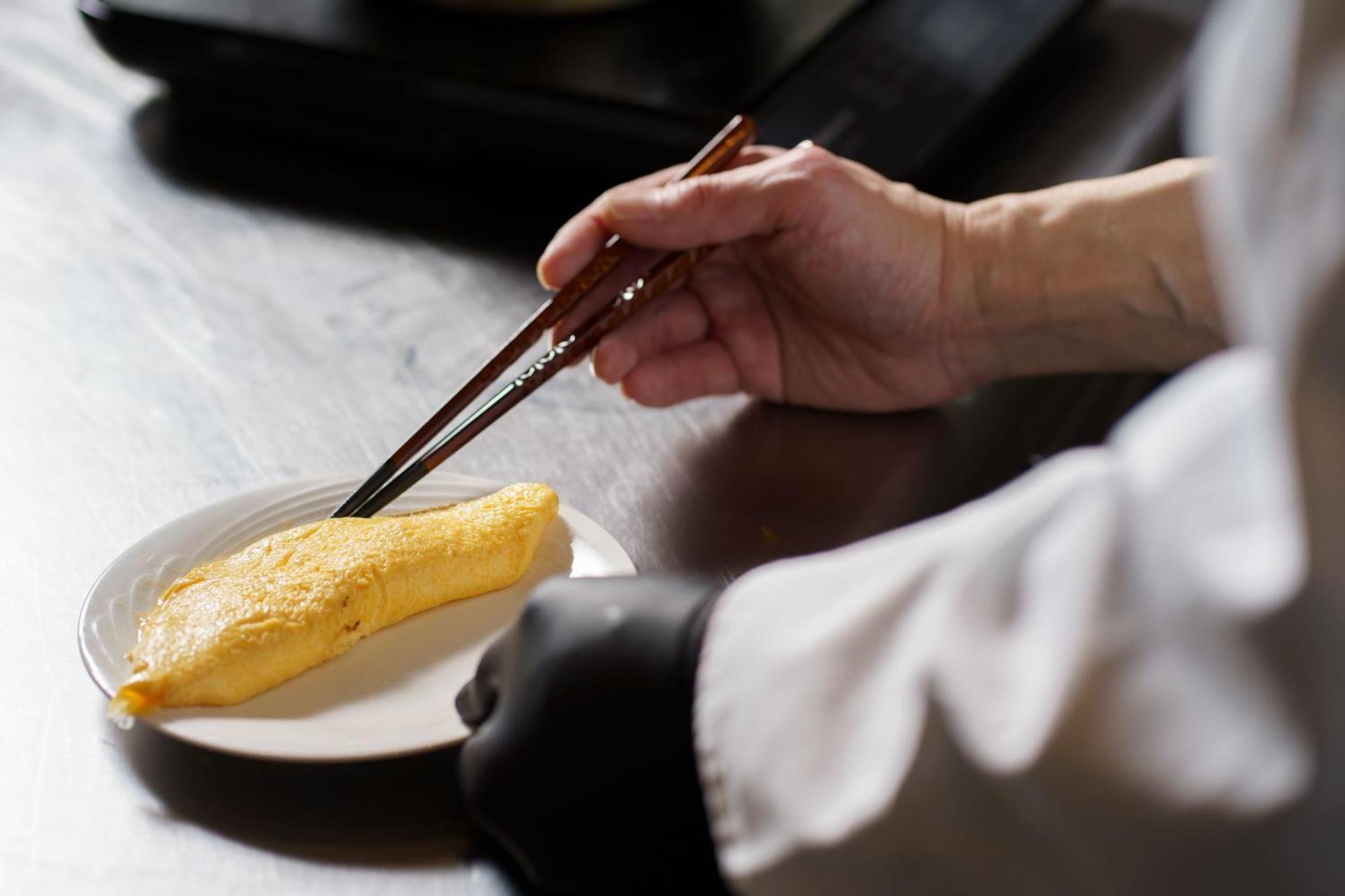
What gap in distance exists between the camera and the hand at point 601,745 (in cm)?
58

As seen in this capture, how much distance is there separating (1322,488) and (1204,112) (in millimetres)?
129

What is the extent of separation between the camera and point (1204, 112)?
17.4 inches

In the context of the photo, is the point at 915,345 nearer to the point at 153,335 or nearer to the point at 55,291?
the point at 153,335

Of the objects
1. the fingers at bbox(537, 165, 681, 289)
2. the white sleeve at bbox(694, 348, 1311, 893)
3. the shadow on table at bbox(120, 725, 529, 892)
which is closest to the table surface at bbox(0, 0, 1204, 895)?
the shadow on table at bbox(120, 725, 529, 892)

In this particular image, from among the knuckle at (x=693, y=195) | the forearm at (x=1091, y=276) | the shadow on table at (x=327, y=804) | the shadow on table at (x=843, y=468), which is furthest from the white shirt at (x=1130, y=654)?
the forearm at (x=1091, y=276)

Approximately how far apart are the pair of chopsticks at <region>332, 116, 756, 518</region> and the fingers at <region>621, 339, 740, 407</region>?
49 mm

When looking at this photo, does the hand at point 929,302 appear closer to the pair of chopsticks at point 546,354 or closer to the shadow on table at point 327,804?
the pair of chopsticks at point 546,354

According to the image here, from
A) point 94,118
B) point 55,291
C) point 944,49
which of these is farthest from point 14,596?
point 944,49

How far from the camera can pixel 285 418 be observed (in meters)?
1.03

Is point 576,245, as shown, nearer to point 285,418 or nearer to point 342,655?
point 285,418

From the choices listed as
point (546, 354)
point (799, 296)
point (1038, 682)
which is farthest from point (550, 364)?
point (1038, 682)

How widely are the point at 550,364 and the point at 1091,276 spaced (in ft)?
1.48

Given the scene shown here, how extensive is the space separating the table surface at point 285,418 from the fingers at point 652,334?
5cm

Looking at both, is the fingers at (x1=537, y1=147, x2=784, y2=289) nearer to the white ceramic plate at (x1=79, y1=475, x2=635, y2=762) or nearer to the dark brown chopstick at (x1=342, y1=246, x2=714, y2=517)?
the dark brown chopstick at (x1=342, y1=246, x2=714, y2=517)
